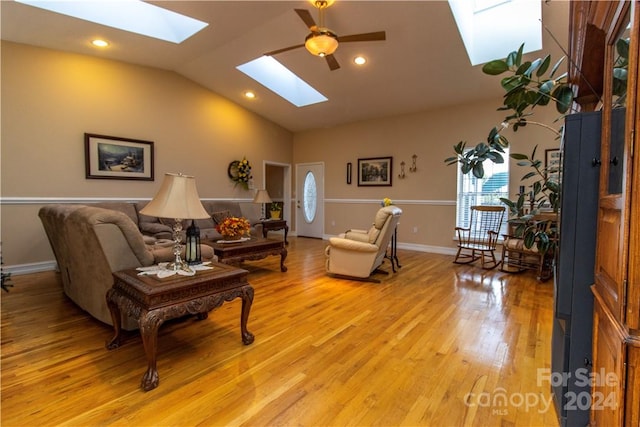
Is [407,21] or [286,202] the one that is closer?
[407,21]

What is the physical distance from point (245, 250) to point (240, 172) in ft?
10.7

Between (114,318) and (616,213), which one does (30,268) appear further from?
(616,213)

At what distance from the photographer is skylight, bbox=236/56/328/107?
552cm

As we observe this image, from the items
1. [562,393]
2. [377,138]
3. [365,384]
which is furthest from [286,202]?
[562,393]

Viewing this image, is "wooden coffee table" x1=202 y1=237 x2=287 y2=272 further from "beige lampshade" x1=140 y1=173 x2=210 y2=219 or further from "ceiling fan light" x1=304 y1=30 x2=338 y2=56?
"ceiling fan light" x1=304 y1=30 x2=338 y2=56

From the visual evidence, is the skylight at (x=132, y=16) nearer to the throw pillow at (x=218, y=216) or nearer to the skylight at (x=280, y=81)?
the skylight at (x=280, y=81)

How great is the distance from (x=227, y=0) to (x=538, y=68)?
3.29 m

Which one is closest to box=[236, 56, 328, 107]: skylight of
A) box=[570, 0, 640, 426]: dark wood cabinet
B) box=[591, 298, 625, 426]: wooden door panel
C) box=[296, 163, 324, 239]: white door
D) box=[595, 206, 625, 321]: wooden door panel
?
box=[296, 163, 324, 239]: white door

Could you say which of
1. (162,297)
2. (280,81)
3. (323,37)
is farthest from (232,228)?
(280,81)

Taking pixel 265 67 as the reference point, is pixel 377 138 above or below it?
below

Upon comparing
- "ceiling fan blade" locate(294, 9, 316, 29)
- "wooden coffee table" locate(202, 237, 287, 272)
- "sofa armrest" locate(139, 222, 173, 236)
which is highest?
"ceiling fan blade" locate(294, 9, 316, 29)

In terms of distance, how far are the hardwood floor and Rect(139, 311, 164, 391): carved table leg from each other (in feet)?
0.19

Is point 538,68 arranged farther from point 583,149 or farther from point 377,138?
point 377,138

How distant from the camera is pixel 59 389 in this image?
174 centimetres
